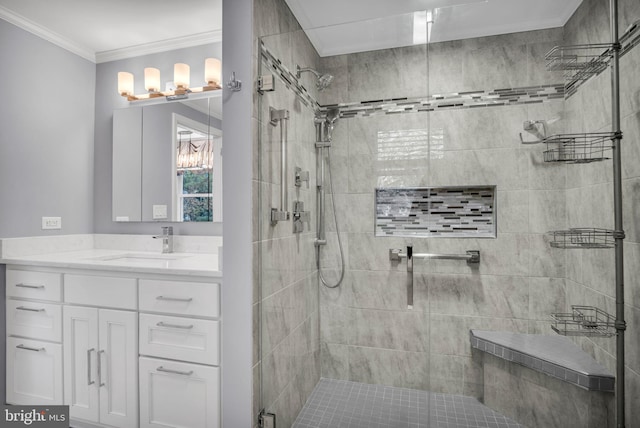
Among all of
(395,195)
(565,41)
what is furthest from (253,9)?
(565,41)

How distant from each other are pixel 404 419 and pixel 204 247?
168 cm

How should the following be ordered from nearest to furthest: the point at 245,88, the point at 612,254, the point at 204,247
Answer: the point at 612,254 < the point at 245,88 < the point at 204,247

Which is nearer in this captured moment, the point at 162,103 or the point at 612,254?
the point at 612,254

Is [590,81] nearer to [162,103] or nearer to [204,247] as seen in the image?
[204,247]

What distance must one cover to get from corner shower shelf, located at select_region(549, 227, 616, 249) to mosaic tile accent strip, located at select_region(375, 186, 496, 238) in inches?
11.5

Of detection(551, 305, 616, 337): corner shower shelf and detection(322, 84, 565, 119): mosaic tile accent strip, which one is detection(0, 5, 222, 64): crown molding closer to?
detection(322, 84, 565, 119): mosaic tile accent strip

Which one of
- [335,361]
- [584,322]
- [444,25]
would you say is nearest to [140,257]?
[335,361]

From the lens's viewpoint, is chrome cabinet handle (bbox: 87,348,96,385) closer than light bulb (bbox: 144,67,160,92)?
Yes

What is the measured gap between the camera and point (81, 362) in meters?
1.87

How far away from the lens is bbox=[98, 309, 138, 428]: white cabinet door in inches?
69.2

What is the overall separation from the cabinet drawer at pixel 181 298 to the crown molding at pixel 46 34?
2.03 meters

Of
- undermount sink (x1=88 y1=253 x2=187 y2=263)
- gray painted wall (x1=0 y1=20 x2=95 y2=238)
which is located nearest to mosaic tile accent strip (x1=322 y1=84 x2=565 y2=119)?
undermount sink (x1=88 y1=253 x2=187 y2=263)

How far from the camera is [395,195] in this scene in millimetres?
1554

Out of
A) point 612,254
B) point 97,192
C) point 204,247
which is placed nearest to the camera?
point 612,254
